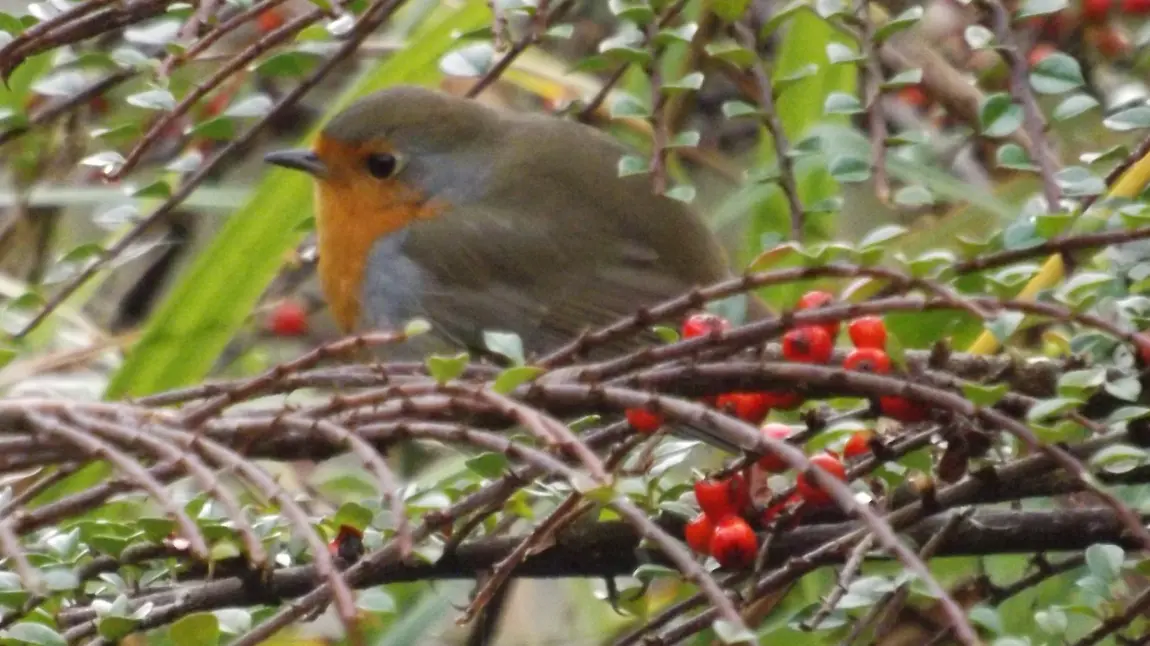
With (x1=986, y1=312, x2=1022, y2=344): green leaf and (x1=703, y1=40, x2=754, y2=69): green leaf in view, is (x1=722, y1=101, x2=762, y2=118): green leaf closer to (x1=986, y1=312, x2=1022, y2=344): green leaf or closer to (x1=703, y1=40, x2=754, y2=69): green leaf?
(x1=703, y1=40, x2=754, y2=69): green leaf

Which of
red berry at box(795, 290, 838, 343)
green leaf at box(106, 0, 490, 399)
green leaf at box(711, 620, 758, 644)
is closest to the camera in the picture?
green leaf at box(711, 620, 758, 644)

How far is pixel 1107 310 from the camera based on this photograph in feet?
3.38

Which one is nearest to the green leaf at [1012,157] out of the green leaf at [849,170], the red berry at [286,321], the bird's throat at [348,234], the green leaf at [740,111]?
the green leaf at [849,170]

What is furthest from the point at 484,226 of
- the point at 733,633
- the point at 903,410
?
the point at 733,633

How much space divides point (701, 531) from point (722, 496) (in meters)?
0.03

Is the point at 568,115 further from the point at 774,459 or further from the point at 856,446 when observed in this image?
the point at 774,459

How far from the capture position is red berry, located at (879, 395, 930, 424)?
1.04 metres

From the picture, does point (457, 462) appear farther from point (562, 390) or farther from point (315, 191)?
point (562, 390)

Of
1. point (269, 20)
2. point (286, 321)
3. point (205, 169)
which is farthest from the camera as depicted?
point (286, 321)

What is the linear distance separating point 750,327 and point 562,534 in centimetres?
37

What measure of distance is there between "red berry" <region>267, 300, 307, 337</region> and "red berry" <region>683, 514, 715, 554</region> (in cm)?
198

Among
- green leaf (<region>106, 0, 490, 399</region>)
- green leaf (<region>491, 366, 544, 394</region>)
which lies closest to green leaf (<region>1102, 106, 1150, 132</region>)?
green leaf (<region>491, 366, 544, 394</region>)

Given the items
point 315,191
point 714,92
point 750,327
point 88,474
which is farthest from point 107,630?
point 714,92

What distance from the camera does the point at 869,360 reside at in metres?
1.05
